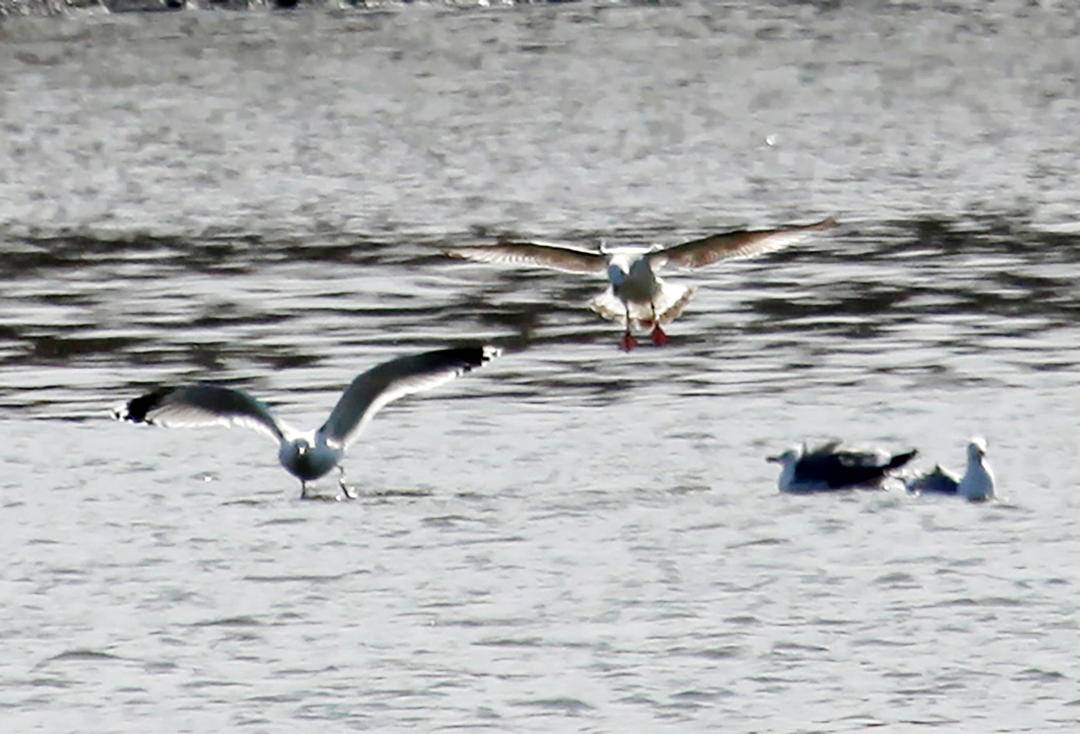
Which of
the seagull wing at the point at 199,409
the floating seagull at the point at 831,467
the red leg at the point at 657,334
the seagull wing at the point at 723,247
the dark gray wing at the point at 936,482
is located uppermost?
the seagull wing at the point at 723,247

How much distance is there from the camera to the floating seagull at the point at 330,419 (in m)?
17.8

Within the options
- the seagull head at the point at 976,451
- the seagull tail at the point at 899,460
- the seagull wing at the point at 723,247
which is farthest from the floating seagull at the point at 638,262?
the seagull head at the point at 976,451

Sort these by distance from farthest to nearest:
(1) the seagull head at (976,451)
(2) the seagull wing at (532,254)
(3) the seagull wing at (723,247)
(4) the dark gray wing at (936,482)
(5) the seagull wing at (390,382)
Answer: (5) the seagull wing at (390,382) → (4) the dark gray wing at (936,482) → (1) the seagull head at (976,451) → (2) the seagull wing at (532,254) → (3) the seagull wing at (723,247)

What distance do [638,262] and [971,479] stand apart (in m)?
2.38

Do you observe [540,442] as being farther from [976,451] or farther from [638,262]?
[976,451]

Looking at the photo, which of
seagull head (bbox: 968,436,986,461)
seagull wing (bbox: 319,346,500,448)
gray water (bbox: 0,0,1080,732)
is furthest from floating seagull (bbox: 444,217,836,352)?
seagull head (bbox: 968,436,986,461)

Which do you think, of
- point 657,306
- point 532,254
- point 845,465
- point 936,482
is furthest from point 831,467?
point 532,254

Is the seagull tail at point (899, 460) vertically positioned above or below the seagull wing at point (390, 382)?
below

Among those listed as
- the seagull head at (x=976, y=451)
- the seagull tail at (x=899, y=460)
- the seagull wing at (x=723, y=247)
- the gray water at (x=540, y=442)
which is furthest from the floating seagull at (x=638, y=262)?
the seagull head at (x=976, y=451)

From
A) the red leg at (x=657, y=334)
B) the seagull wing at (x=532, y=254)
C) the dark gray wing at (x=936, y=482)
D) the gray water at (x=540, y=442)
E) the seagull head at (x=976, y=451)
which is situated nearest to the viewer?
the gray water at (x=540, y=442)

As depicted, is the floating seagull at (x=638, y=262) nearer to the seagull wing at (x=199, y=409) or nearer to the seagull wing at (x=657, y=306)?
the seagull wing at (x=657, y=306)

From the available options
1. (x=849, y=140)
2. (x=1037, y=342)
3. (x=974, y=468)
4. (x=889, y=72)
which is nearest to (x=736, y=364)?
(x=1037, y=342)

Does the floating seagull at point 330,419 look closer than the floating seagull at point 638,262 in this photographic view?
No

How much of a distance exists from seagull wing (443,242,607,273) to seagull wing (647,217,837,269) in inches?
17.5
